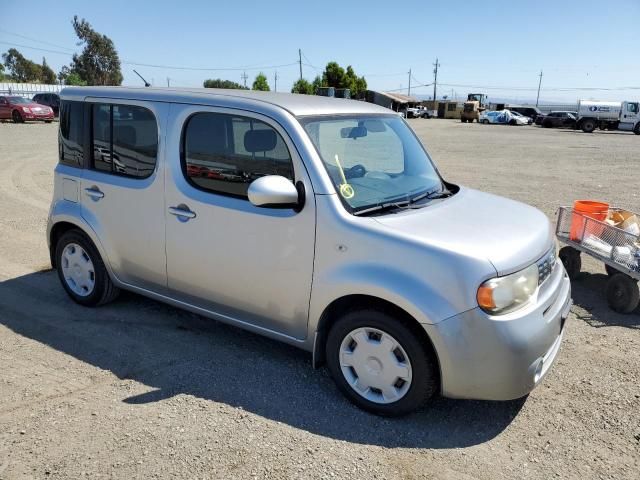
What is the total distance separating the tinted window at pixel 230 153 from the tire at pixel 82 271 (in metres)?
1.42

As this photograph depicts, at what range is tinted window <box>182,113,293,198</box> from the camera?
11.3 ft

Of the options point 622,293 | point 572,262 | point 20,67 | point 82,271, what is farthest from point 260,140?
point 20,67

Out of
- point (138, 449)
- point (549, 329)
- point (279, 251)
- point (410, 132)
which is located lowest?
point (138, 449)

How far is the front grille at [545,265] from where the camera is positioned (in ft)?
10.6

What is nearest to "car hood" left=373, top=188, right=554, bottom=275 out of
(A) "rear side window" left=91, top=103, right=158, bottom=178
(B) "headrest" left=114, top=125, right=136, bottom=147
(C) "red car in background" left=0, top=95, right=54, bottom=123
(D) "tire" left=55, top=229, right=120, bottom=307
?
(A) "rear side window" left=91, top=103, right=158, bottom=178

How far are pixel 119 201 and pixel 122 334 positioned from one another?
1079 millimetres

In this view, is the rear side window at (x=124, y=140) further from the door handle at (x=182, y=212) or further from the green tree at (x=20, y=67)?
the green tree at (x=20, y=67)

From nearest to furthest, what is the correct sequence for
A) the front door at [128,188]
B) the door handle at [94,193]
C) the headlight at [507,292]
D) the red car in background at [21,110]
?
the headlight at [507,292], the front door at [128,188], the door handle at [94,193], the red car in background at [21,110]

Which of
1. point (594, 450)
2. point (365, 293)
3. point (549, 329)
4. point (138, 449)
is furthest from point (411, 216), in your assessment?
point (138, 449)

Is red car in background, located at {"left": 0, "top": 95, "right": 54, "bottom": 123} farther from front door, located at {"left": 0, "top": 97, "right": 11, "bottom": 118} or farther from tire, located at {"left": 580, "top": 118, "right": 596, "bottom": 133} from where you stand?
tire, located at {"left": 580, "top": 118, "right": 596, "bottom": 133}

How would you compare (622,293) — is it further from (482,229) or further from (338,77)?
(338,77)

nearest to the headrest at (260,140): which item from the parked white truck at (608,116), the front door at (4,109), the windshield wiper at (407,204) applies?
the windshield wiper at (407,204)

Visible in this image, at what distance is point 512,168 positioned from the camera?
51.0ft

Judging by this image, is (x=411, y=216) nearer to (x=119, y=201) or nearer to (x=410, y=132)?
(x=410, y=132)
